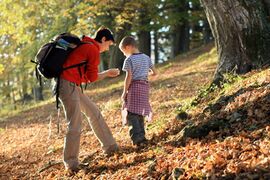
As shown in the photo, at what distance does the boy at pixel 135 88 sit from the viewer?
6465 millimetres

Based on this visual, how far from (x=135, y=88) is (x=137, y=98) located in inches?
6.2

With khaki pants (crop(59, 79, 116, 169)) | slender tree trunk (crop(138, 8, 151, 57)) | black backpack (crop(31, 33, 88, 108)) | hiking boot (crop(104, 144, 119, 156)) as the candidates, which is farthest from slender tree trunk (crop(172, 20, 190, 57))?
black backpack (crop(31, 33, 88, 108))

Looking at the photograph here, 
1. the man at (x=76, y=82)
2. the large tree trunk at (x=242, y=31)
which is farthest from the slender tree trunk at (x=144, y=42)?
the man at (x=76, y=82)

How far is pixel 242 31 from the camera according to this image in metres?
7.52

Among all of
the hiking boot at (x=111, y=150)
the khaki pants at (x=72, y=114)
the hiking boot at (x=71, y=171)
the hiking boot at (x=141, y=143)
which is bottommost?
the hiking boot at (x=71, y=171)

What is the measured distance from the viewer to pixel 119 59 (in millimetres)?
22047

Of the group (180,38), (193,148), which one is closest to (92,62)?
(193,148)

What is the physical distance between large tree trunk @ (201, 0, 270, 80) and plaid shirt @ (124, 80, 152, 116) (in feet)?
6.39

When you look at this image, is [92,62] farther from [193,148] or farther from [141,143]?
[193,148]

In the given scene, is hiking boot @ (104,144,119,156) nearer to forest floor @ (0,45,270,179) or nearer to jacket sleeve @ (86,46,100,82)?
forest floor @ (0,45,270,179)

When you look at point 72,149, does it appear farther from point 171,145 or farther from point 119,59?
point 119,59

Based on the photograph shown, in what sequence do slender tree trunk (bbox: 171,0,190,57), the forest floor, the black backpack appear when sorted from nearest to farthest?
the forest floor < the black backpack < slender tree trunk (bbox: 171,0,190,57)

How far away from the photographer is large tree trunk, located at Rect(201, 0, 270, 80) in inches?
293

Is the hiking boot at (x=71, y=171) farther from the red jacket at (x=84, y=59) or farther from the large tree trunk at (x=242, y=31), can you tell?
the large tree trunk at (x=242, y=31)
